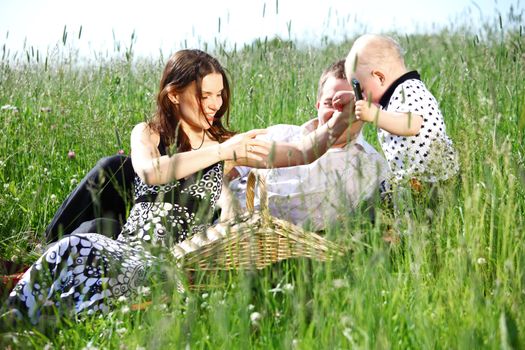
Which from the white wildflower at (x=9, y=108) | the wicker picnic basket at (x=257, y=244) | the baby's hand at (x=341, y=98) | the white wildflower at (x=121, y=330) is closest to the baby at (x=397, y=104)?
the baby's hand at (x=341, y=98)

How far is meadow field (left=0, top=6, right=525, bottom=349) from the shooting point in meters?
1.77

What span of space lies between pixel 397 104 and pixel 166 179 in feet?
3.77

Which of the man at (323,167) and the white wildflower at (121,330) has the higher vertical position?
the man at (323,167)

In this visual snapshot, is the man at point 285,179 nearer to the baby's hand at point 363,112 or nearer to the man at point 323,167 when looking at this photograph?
the man at point 323,167

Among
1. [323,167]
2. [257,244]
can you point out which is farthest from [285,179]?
[257,244]

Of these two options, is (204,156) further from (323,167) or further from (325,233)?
(323,167)

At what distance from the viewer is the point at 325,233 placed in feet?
9.45

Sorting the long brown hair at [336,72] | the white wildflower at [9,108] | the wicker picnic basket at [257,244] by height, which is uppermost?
the long brown hair at [336,72]

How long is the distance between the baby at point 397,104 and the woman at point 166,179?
0.22 m

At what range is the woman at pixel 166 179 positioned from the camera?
260 cm

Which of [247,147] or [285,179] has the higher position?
[247,147]

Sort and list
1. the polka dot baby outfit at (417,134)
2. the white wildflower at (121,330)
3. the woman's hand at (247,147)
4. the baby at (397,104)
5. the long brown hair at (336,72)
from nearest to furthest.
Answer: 1. the white wildflower at (121,330)
2. the woman's hand at (247,147)
3. the baby at (397,104)
4. the polka dot baby outfit at (417,134)
5. the long brown hair at (336,72)

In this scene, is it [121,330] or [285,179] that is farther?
[285,179]

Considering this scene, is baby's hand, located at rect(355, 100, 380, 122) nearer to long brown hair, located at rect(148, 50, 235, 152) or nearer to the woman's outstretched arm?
the woman's outstretched arm
